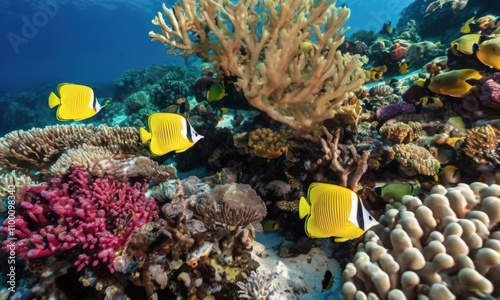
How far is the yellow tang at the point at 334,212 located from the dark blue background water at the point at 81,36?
47118 mm

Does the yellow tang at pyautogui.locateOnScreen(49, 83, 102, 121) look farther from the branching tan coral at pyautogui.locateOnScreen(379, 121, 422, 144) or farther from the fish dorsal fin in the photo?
the branching tan coral at pyautogui.locateOnScreen(379, 121, 422, 144)

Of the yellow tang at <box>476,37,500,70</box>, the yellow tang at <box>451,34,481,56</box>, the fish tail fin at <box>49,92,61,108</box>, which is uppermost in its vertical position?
the yellow tang at <box>451,34,481,56</box>

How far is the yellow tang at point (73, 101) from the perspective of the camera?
2219 mm

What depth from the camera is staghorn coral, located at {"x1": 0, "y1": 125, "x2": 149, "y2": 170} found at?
3.44m

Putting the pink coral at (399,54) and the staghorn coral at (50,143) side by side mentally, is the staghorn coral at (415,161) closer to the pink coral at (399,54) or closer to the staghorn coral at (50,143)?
the staghorn coral at (50,143)

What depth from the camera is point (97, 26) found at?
70.4 metres

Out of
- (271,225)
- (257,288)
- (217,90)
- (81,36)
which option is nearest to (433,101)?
(271,225)

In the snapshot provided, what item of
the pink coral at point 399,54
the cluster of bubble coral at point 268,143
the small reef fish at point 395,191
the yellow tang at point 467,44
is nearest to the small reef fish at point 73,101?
the cluster of bubble coral at point 268,143

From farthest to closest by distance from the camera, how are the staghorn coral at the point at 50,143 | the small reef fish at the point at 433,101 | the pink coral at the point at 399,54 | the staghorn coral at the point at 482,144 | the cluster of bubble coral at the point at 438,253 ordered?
the pink coral at the point at 399,54 < the small reef fish at the point at 433,101 < the staghorn coral at the point at 50,143 < the staghorn coral at the point at 482,144 < the cluster of bubble coral at the point at 438,253

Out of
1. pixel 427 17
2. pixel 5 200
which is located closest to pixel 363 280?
pixel 5 200

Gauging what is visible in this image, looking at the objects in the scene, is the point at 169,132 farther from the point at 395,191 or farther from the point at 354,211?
the point at 395,191

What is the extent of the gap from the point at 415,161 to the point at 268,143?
1999 mm

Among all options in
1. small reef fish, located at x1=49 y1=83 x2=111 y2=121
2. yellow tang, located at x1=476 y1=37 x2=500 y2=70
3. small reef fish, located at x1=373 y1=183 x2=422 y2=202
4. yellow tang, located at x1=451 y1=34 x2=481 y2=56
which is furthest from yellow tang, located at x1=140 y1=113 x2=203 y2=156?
yellow tang, located at x1=451 y1=34 x2=481 y2=56

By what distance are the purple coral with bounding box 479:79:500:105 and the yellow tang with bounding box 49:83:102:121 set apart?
A: 5.44 metres
